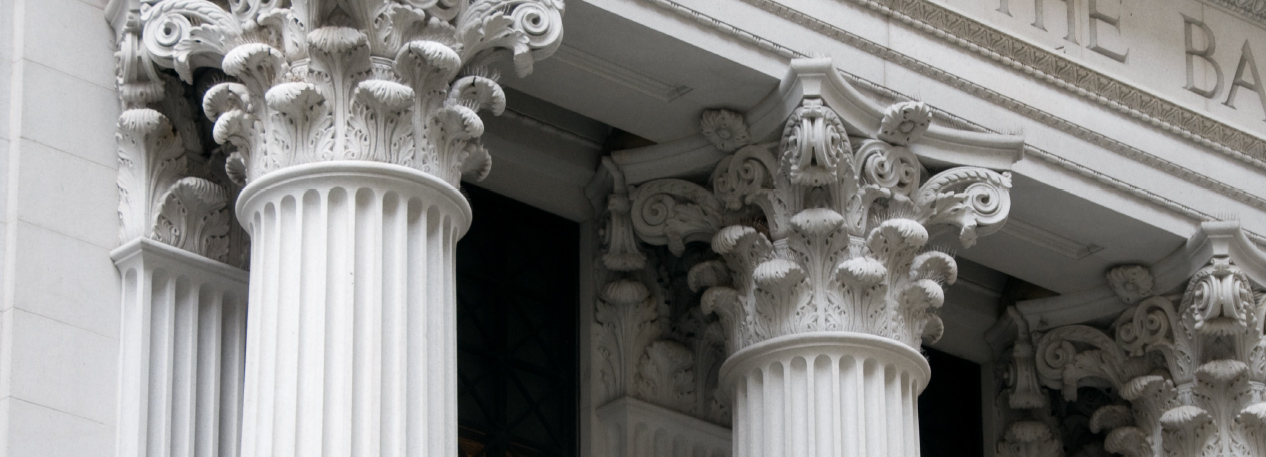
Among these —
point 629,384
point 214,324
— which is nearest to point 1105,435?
point 629,384

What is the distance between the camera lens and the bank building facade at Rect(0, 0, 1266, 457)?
15.1 m

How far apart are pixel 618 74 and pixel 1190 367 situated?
550 cm

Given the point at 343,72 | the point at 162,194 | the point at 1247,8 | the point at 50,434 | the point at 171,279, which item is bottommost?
the point at 50,434

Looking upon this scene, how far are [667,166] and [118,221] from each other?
436cm

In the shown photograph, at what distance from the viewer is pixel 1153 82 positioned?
20547 millimetres

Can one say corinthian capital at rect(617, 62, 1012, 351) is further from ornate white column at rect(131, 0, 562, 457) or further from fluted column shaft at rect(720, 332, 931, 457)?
ornate white column at rect(131, 0, 562, 457)

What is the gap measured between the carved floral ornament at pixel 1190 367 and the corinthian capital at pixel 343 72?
6.57 metres

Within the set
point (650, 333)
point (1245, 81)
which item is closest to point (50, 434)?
point (650, 333)

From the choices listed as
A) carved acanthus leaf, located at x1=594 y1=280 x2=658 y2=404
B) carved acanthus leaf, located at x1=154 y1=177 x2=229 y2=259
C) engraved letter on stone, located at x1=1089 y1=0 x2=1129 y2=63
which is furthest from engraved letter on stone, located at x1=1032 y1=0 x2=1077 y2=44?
carved acanthus leaf, located at x1=154 y1=177 x2=229 y2=259

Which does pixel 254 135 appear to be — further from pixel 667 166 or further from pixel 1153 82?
pixel 1153 82

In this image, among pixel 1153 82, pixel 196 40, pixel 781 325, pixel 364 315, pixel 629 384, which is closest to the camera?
pixel 364 315

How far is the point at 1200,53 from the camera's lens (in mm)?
21094

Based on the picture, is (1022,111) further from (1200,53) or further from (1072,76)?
(1200,53)

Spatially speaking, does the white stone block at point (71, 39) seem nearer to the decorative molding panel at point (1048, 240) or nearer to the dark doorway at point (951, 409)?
the decorative molding panel at point (1048, 240)
